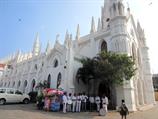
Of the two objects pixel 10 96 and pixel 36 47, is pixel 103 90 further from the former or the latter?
pixel 36 47

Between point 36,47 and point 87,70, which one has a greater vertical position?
point 36,47

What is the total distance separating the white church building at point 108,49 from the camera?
784 inches

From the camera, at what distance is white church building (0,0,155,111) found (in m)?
19.9

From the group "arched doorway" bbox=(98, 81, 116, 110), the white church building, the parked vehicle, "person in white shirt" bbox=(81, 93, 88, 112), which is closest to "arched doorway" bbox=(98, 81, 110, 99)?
"arched doorway" bbox=(98, 81, 116, 110)

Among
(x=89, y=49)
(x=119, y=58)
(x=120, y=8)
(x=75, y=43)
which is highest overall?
(x=120, y=8)

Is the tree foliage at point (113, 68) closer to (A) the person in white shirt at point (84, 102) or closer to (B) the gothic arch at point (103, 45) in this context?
(A) the person in white shirt at point (84, 102)

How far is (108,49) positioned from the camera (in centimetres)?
2219

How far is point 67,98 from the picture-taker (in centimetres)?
1475

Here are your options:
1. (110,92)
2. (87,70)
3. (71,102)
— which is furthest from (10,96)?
Answer: (110,92)

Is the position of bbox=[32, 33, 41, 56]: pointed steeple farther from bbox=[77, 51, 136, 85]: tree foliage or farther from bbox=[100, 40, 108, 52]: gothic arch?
bbox=[77, 51, 136, 85]: tree foliage

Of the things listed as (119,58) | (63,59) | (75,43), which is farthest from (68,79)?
(75,43)

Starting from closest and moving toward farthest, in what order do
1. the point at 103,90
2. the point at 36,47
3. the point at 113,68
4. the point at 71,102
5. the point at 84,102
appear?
the point at 71,102 < the point at 84,102 < the point at 113,68 < the point at 103,90 < the point at 36,47

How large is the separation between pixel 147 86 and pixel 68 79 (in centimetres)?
1442

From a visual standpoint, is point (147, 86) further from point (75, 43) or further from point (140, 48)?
point (75, 43)
